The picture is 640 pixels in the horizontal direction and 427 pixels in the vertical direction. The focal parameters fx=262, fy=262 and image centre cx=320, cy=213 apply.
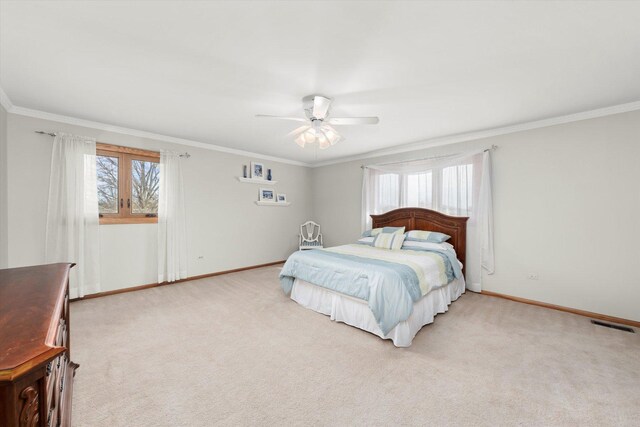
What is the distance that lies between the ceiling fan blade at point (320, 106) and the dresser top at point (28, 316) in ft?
7.96

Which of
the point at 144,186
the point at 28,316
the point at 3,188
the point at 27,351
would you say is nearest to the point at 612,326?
the point at 27,351

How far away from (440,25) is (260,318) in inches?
127

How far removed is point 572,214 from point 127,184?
20.7 ft

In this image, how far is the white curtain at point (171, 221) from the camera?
4293 mm

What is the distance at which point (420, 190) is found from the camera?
471 cm

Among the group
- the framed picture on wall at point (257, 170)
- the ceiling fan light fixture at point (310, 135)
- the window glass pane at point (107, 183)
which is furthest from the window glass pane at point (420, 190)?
the window glass pane at point (107, 183)

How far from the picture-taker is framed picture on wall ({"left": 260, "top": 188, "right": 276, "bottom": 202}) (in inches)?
227

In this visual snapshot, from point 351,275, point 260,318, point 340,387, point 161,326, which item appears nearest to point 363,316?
point 351,275

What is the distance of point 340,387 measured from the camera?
1919mm

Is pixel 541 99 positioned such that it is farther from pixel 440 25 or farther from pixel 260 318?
pixel 260 318

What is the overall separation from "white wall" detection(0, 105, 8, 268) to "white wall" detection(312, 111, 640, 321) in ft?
20.1

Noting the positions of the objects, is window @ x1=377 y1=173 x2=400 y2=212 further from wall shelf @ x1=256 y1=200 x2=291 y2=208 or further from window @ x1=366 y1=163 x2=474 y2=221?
wall shelf @ x1=256 y1=200 x2=291 y2=208

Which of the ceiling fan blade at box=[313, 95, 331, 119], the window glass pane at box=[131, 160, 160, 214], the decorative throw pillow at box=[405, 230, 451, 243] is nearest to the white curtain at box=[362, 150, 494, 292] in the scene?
the decorative throw pillow at box=[405, 230, 451, 243]

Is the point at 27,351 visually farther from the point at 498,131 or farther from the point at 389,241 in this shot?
the point at 498,131
